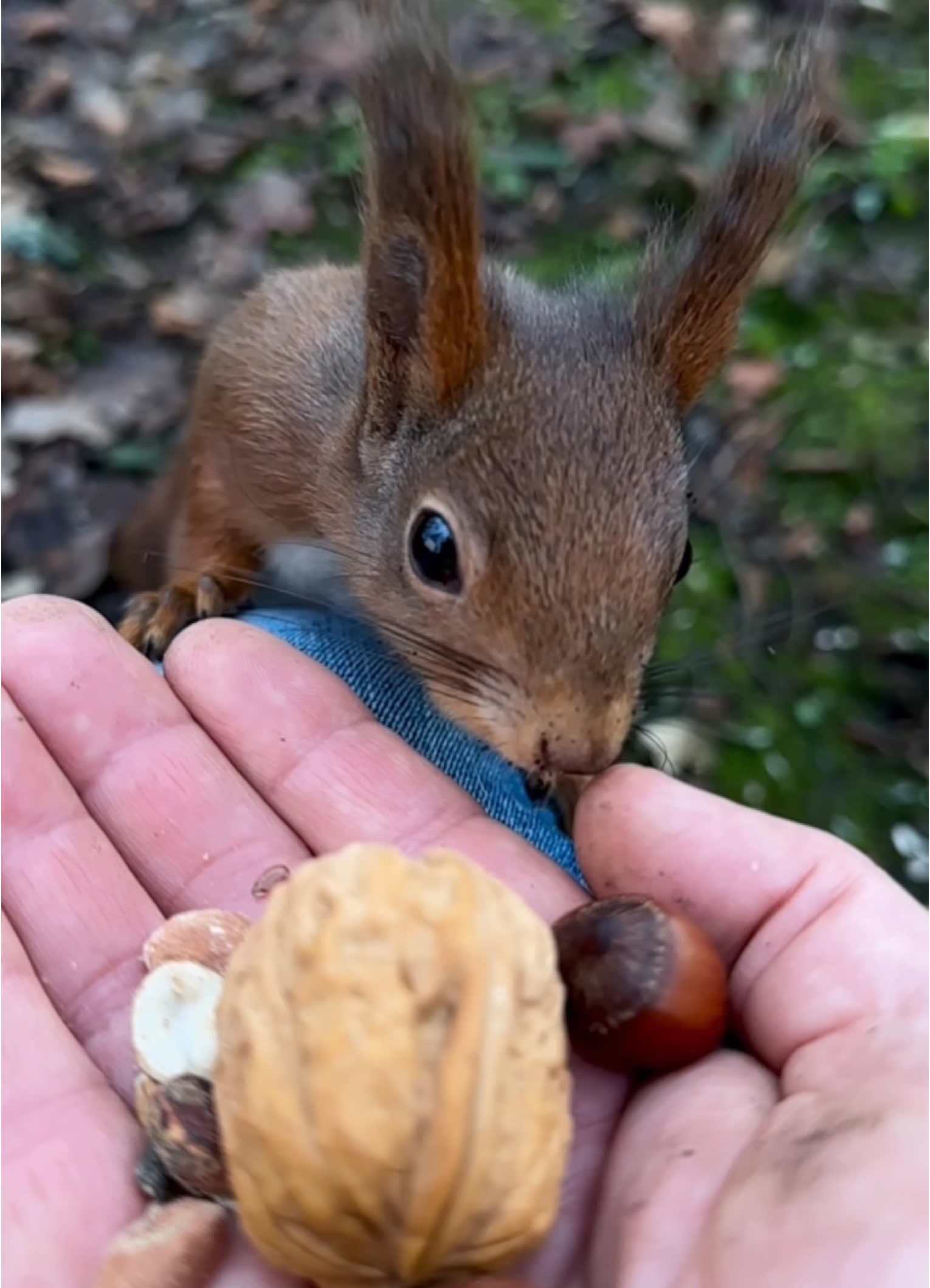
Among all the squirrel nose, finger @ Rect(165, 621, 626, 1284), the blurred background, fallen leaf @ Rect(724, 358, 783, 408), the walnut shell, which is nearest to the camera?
the walnut shell

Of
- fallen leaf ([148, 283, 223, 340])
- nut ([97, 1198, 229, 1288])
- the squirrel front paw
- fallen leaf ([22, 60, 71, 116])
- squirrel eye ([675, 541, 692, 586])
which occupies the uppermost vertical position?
fallen leaf ([22, 60, 71, 116])

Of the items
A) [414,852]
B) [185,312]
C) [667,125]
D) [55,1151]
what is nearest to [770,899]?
[414,852]

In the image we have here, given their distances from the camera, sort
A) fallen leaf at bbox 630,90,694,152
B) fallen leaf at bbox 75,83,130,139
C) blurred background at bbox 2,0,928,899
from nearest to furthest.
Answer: blurred background at bbox 2,0,928,899, fallen leaf at bbox 75,83,130,139, fallen leaf at bbox 630,90,694,152

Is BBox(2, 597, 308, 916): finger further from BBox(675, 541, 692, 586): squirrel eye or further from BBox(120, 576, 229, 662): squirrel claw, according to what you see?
BBox(675, 541, 692, 586): squirrel eye

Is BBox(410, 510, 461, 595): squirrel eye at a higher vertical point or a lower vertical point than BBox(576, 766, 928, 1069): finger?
higher

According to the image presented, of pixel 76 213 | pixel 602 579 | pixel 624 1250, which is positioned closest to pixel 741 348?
pixel 76 213

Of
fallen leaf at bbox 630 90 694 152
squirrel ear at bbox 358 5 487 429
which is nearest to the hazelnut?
squirrel ear at bbox 358 5 487 429

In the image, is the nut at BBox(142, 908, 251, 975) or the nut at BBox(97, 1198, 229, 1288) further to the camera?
the nut at BBox(142, 908, 251, 975)

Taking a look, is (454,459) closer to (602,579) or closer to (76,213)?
(602,579)
